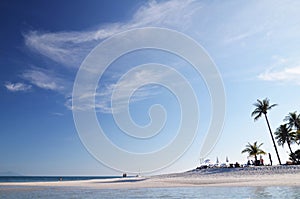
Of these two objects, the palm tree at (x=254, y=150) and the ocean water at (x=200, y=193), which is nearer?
the ocean water at (x=200, y=193)

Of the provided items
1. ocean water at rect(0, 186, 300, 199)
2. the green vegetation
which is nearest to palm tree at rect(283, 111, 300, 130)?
the green vegetation

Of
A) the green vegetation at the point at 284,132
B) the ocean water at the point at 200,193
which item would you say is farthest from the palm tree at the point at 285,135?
the ocean water at the point at 200,193

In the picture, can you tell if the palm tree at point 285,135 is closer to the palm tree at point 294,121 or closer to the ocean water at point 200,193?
the palm tree at point 294,121

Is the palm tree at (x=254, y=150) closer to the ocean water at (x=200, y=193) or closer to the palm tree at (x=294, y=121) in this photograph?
the palm tree at (x=294, y=121)

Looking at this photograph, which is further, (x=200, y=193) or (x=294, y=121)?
(x=294, y=121)

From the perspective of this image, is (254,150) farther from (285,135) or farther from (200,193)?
(200,193)

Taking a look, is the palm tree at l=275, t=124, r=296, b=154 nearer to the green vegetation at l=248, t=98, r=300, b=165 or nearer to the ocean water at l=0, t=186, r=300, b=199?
the green vegetation at l=248, t=98, r=300, b=165

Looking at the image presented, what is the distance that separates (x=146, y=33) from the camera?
2222 centimetres

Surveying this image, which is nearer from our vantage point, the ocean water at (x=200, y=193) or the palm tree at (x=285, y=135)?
the ocean water at (x=200, y=193)

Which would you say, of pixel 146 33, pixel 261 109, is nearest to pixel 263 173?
pixel 261 109

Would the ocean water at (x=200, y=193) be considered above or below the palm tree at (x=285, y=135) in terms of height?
below

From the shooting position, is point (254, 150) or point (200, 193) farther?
point (254, 150)

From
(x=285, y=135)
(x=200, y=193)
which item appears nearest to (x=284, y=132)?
(x=285, y=135)

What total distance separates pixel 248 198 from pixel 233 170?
87.2 ft
